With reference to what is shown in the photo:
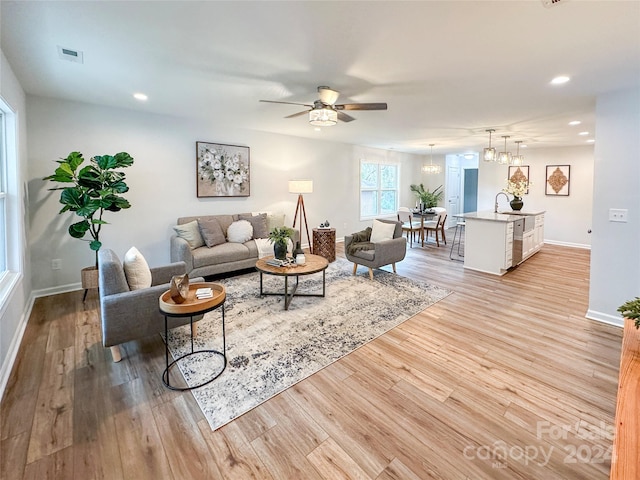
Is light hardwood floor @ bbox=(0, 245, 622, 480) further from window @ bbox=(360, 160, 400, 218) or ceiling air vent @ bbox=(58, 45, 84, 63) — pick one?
window @ bbox=(360, 160, 400, 218)

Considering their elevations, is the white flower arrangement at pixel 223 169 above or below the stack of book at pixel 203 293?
above

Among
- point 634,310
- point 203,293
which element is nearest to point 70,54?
point 203,293

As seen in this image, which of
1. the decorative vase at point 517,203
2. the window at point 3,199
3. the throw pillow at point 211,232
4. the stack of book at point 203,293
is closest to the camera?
the stack of book at point 203,293

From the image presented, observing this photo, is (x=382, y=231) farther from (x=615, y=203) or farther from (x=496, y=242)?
(x=615, y=203)

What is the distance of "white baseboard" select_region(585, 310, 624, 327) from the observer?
3.17 meters

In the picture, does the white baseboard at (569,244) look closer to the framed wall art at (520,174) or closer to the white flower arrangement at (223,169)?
the framed wall art at (520,174)

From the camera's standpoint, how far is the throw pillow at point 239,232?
4934mm

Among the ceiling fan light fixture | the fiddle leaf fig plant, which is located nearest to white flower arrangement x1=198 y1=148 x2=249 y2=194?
the fiddle leaf fig plant

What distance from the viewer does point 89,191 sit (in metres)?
3.57

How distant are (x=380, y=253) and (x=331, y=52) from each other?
2.82m

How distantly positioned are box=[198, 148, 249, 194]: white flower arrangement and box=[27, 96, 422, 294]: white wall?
0.18 meters

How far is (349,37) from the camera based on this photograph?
7.13ft

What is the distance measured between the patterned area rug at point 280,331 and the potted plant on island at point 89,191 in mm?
1689

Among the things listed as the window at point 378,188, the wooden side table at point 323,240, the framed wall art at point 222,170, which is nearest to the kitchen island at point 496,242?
the wooden side table at point 323,240
